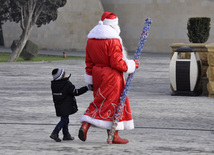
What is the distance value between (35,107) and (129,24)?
30.9 metres

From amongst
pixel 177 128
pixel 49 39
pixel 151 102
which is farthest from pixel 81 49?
pixel 177 128

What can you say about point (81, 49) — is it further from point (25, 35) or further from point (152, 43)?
point (25, 35)

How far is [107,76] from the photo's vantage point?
24.7ft

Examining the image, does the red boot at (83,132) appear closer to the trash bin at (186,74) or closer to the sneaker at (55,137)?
the sneaker at (55,137)

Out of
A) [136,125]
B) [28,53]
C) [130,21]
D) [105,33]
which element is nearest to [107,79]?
[105,33]

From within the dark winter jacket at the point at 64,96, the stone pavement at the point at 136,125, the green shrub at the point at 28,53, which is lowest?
the green shrub at the point at 28,53

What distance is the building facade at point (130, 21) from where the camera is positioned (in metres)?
40.1

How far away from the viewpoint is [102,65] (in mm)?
7629

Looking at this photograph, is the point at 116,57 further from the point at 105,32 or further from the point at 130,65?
the point at 105,32

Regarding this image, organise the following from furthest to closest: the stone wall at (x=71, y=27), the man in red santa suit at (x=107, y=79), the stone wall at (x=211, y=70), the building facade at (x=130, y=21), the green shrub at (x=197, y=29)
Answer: the stone wall at (x=71, y=27)
the building facade at (x=130, y=21)
the green shrub at (x=197, y=29)
the stone wall at (x=211, y=70)
the man in red santa suit at (x=107, y=79)

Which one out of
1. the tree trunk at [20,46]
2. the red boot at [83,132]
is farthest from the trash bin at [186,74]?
the tree trunk at [20,46]

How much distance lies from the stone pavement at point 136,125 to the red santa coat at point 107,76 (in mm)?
382

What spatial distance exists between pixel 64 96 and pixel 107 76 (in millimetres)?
685

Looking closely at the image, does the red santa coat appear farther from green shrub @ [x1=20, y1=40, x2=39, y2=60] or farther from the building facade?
the building facade
